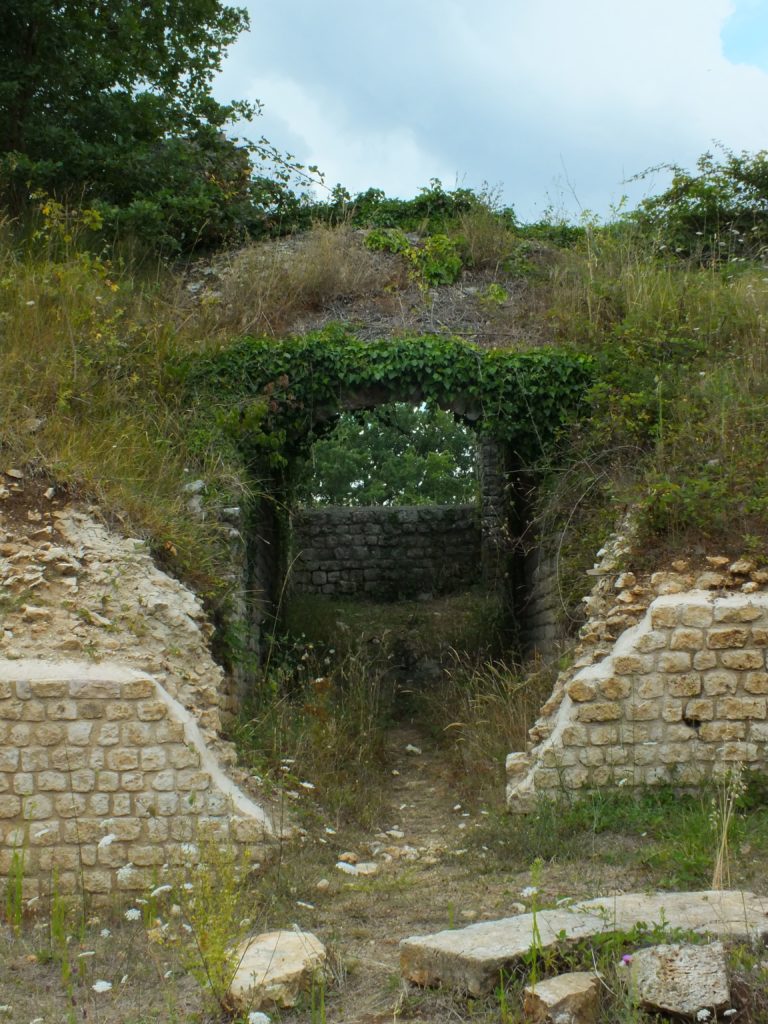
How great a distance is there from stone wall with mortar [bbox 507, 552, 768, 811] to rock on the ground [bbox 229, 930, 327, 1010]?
7.25 feet

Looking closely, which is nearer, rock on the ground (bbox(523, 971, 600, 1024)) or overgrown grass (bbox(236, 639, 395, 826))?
rock on the ground (bbox(523, 971, 600, 1024))

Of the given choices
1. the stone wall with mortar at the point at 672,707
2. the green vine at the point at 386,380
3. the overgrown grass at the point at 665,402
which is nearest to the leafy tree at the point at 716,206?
the overgrown grass at the point at 665,402

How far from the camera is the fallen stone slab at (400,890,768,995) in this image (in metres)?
3.76

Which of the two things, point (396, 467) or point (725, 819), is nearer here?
point (725, 819)

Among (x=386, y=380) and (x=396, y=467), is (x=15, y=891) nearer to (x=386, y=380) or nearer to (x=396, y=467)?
(x=386, y=380)

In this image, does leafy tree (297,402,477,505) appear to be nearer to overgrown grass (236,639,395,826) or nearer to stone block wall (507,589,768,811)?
overgrown grass (236,639,395,826)

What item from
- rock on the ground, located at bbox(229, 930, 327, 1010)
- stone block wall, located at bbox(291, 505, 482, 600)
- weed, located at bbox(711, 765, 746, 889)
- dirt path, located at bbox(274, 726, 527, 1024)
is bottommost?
dirt path, located at bbox(274, 726, 527, 1024)

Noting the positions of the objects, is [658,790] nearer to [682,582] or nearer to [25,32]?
[682,582]

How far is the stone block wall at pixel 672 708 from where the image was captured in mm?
5961

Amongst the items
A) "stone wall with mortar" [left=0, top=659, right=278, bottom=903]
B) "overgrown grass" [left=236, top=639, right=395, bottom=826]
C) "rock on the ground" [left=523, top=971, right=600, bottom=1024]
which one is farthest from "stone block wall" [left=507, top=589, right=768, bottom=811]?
"rock on the ground" [left=523, top=971, right=600, bottom=1024]

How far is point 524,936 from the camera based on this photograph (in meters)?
3.91

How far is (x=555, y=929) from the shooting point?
13.0ft

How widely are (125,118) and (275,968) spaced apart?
9.81m

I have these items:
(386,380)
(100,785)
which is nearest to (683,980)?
(100,785)
